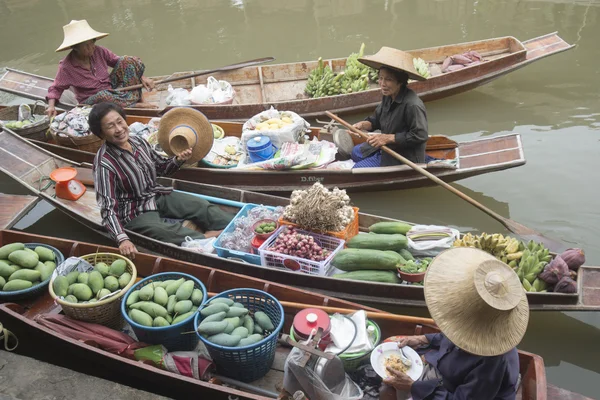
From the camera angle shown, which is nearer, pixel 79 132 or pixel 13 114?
pixel 79 132

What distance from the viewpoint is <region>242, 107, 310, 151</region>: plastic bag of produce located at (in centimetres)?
583

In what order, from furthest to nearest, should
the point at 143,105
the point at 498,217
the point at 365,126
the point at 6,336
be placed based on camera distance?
the point at 143,105
the point at 365,126
the point at 498,217
the point at 6,336

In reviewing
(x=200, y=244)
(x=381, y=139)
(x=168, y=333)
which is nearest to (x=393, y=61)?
(x=381, y=139)

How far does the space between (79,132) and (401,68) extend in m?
4.03

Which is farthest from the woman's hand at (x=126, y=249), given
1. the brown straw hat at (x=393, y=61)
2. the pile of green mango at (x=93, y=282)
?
the brown straw hat at (x=393, y=61)

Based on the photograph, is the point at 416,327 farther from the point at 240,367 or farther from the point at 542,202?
the point at 542,202

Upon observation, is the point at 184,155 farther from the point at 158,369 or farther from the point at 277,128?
the point at 158,369

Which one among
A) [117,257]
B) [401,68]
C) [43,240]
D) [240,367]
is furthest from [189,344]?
[401,68]

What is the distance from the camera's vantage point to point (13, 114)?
7.09m

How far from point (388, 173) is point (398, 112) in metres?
0.75

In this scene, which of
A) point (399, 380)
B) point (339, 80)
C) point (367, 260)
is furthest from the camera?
point (339, 80)

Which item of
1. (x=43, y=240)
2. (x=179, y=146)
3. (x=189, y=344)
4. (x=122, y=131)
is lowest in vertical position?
(x=189, y=344)

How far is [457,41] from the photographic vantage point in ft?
34.2

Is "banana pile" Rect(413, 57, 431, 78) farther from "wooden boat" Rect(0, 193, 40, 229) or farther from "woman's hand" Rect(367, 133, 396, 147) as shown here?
"wooden boat" Rect(0, 193, 40, 229)
